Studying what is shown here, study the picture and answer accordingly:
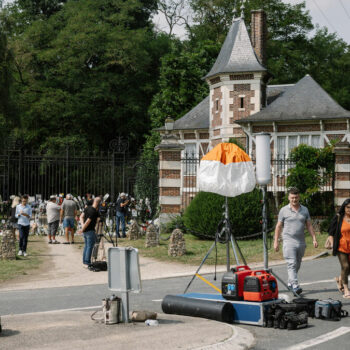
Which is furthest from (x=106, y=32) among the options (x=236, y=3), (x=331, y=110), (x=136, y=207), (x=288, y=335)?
(x=288, y=335)

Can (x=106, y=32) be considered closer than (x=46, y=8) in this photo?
Yes

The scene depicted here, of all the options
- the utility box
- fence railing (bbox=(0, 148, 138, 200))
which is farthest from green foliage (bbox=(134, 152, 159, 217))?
the utility box

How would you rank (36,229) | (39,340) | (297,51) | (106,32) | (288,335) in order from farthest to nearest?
(297,51) < (106,32) < (36,229) < (288,335) < (39,340)

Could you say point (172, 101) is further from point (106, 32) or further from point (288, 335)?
point (288, 335)

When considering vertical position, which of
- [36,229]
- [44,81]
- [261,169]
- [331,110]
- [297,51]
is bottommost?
[36,229]

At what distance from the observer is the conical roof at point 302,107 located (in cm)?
3042

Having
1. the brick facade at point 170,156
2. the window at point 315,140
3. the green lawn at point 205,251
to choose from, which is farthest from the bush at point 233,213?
the window at point 315,140

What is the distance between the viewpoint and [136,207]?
24.0m

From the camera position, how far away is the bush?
18922 millimetres

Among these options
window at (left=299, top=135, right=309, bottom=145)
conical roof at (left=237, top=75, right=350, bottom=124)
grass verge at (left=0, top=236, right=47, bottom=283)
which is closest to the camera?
grass verge at (left=0, top=236, right=47, bottom=283)

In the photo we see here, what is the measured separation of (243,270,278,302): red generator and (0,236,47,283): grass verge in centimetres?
640

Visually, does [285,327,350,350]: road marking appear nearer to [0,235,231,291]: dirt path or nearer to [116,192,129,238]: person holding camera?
[0,235,231,291]: dirt path

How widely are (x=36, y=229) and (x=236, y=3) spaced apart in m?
30.6

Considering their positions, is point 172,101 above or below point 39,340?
above
